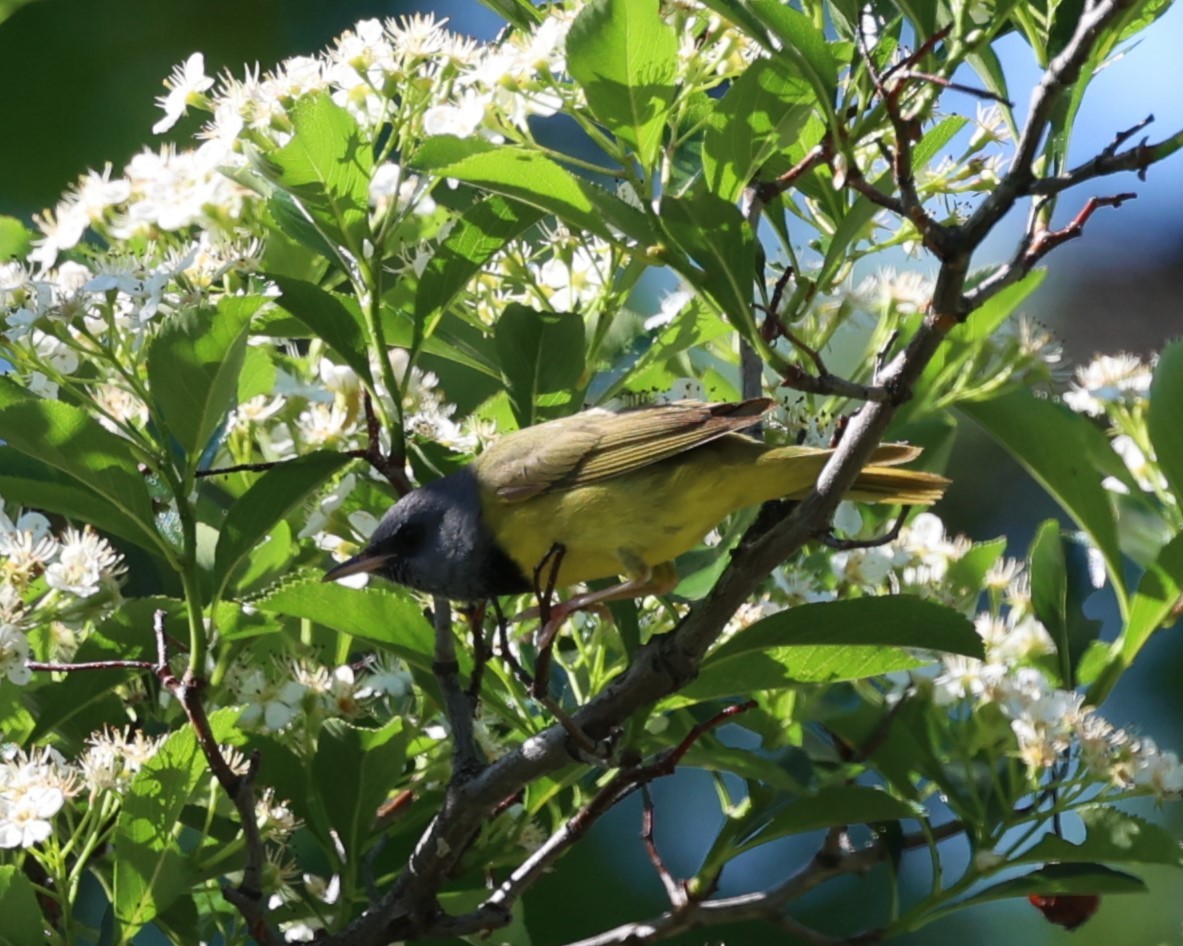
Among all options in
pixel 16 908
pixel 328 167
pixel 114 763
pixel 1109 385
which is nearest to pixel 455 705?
pixel 114 763

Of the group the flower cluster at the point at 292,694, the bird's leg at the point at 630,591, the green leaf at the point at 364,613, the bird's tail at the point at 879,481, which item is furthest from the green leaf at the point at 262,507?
the bird's tail at the point at 879,481

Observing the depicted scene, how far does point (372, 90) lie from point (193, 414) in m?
0.44

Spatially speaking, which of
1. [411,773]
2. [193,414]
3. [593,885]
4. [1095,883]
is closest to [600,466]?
[411,773]

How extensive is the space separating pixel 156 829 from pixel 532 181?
733mm

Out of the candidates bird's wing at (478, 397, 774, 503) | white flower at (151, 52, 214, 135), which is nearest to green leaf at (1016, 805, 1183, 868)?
bird's wing at (478, 397, 774, 503)

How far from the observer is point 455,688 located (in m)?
1.59

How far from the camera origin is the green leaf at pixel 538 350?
1704 millimetres

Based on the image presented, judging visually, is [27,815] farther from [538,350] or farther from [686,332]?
[686,332]

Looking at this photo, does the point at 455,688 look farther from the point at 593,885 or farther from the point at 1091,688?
the point at 593,885

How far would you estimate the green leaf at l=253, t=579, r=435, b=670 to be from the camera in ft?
4.95

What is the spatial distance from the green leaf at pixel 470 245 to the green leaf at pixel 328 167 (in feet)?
0.27

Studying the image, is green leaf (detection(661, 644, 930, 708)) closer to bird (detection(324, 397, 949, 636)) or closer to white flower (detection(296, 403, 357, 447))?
bird (detection(324, 397, 949, 636))

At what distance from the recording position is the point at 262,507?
1538 mm

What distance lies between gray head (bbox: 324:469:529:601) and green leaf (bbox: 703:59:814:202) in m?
0.50
